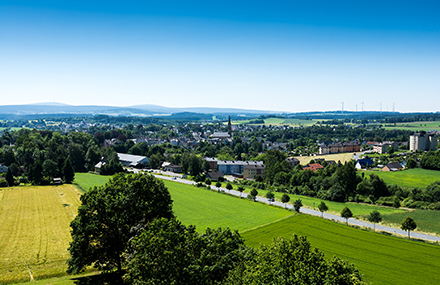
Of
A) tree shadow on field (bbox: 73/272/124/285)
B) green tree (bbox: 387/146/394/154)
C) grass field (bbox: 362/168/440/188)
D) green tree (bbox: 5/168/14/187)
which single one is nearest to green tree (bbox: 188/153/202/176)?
green tree (bbox: 5/168/14/187)

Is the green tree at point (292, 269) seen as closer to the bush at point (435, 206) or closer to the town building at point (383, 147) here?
the bush at point (435, 206)

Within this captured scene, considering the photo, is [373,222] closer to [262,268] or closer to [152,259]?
[262,268]

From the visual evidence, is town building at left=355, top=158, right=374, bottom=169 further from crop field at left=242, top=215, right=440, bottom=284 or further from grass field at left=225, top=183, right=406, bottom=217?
crop field at left=242, top=215, right=440, bottom=284

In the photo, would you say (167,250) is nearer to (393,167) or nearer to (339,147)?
(393,167)

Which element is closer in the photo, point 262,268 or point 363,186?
point 262,268

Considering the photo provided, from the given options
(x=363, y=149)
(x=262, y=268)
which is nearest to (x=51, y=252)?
(x=262, y=268)

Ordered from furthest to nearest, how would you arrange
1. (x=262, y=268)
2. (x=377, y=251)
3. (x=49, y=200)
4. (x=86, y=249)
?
(x=49, y=200) < (x=377, y=251) < (x=86, y=249) < (x=262, y=268)

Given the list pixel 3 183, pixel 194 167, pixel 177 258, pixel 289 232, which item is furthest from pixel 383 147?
pixel 177 258
